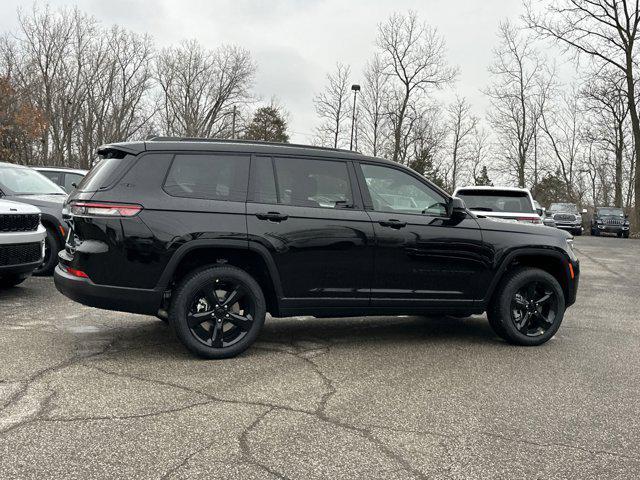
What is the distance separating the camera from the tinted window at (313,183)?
507 cm

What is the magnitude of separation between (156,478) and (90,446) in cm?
54

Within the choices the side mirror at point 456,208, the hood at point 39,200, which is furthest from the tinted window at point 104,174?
the hood at point 39,200

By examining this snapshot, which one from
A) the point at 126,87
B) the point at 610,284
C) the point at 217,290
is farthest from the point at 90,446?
the point at 126,87

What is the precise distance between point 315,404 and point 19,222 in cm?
522

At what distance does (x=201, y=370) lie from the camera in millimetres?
4551

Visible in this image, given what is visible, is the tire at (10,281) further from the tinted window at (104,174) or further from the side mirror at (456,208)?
the side mirror at (456,208)

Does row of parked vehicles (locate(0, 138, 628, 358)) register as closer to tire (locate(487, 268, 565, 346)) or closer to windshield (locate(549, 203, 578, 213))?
tire (locate(487, 268, 565, 346))

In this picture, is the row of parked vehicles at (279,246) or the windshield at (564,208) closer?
the row of parked vehicles at (279,246)

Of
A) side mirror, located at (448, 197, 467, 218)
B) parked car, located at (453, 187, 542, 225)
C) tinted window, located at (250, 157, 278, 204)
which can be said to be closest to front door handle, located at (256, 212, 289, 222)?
tinted window, located at (250, 157, 278, 204)

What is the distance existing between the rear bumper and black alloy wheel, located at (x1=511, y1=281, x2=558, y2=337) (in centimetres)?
345

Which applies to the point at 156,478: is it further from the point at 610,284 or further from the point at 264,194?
the point at 610,284

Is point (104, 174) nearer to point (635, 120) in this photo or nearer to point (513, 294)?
point (513, 294)

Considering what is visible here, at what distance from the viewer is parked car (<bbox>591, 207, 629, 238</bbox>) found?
103 feet

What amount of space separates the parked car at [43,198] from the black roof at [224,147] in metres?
4.20
